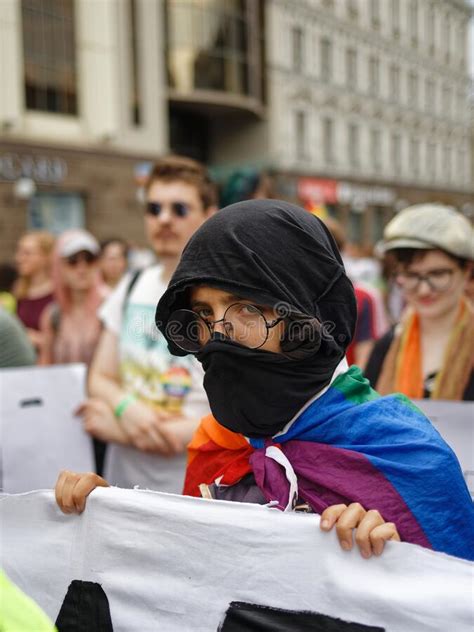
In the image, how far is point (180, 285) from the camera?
1.45 meters

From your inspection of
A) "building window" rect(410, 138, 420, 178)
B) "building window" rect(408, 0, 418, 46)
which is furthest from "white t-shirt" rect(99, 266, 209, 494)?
"building window" rect(410, 138, 420, 178)

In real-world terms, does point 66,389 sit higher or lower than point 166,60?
lower

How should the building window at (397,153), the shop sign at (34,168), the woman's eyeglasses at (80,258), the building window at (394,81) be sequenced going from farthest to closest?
the building window at (397,153) → the building window at (394,81) → the shop sign at (34,168) → the woman's eyeglasses at (80,258)

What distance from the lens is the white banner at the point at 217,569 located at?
49.6 inches

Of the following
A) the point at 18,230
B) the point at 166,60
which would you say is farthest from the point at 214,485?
the point at 166,60

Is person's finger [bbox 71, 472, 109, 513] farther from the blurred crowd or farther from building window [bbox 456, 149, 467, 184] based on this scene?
building window [bbox 456, 149, 467, 184]

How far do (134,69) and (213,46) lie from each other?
4.29 metres

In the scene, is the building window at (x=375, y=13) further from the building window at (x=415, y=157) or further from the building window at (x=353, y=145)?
the building window at (x=415, y=157)

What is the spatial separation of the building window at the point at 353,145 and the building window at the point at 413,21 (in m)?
4.51

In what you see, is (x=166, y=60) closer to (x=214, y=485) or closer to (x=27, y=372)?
(x=27, y=372)

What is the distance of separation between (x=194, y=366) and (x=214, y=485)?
1.18m

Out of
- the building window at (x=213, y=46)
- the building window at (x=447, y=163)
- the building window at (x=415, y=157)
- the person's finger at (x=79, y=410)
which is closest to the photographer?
the person's finger at (x=79, y=410)

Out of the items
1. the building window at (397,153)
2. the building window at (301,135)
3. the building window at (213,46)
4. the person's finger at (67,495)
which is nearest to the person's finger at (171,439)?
the person's finger at (67,495)

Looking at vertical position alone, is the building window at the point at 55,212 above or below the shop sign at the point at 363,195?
below
